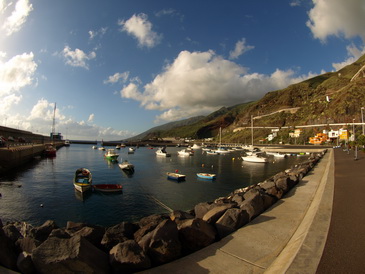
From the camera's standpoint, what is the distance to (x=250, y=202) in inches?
363

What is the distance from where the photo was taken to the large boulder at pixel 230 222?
23.7 feet

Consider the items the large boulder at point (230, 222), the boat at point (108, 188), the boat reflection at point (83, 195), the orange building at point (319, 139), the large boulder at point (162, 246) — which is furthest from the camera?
the orange building at point (319, 139)

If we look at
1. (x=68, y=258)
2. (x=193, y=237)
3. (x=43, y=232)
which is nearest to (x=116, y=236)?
(x=68, y=258)

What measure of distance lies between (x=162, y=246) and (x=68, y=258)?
2306 mm

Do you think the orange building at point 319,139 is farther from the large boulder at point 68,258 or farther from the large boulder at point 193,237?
the large boulder at point 68,258

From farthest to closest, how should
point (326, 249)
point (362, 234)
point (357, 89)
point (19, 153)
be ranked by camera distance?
1. point (357, 89)
2. point (19, 153)
3. point (362, 234)
4. point (326, 249)

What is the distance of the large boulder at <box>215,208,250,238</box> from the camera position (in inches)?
284

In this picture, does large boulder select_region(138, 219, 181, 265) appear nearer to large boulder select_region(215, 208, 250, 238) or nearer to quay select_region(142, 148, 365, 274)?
quay select_region(142, 148, 365, 274)

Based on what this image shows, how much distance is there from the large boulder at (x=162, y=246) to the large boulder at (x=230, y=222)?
6.24 ft

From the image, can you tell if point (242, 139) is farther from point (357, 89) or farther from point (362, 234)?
point (362, 234)

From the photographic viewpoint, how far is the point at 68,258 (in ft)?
15.5

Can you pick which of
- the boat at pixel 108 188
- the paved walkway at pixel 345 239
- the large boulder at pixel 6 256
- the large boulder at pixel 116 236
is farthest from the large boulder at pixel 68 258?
the boat at pixel 108 188

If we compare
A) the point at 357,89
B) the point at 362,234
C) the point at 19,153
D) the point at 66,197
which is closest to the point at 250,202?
the point at 362,234

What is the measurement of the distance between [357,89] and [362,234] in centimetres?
17627
